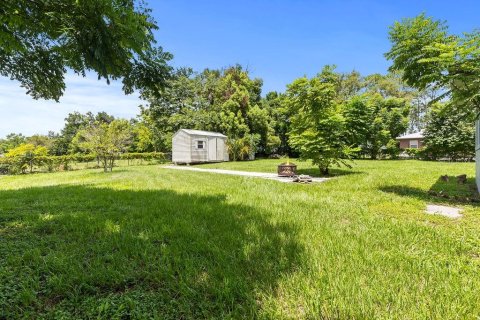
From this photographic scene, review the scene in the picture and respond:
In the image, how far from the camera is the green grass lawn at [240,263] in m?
2.06

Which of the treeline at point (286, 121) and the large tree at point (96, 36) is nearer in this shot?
the large tree at point (96, 36)

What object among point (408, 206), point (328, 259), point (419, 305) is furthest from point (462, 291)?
point (408, 206)

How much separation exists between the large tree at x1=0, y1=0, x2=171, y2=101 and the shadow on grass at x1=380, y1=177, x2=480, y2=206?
663 cm

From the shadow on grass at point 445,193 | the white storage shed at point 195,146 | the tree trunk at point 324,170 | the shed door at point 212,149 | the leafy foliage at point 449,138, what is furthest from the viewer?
the shed door at point 212,149

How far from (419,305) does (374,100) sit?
28.7 m

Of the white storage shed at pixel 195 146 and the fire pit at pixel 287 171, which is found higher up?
the white storage shed at pixel 195 146

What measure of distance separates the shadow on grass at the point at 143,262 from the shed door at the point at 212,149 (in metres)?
19.9

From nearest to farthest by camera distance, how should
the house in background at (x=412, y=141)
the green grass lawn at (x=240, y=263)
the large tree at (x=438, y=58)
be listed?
the green grass lawn at (x=240, y=263)
the large tree at (x=438, y=58)
the house in background at (x=412, y=141)

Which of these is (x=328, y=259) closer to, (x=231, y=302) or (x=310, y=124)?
(x=231, y=302)

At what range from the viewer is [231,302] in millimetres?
2125

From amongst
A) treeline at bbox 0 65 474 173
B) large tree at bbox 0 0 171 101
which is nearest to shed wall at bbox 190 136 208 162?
treeline at bbox 0 65 474 173

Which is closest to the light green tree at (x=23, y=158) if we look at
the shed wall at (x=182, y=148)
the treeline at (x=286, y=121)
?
the treeline at (x=286, y=121)

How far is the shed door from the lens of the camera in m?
24.9

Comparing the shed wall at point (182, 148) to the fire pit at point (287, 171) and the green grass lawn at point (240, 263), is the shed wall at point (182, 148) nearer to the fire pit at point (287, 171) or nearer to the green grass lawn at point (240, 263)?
the fire pit at point (287, 171)
